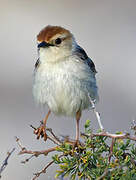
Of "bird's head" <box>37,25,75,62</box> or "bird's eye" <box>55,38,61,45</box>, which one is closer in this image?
"bird's head" <box>37,25,75,62</box>

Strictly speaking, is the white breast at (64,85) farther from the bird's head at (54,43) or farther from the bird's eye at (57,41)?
the bird's eye at (57,41)

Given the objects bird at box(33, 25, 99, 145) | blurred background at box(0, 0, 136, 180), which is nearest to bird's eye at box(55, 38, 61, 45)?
bird at box(33, 25, 99, 145)

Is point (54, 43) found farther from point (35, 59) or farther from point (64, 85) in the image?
point (35, 59)

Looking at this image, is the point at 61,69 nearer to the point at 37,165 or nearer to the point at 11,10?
the point at 37,165

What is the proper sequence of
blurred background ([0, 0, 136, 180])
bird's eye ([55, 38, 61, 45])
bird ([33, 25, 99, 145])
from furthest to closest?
1. blurred background ([0, 0, 136, 180])
2. bird's eye ([55, 38, 61, 45])
3. bird ([33, 25, 99, 145])

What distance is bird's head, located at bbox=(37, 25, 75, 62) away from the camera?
5.19m

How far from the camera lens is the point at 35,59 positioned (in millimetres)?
12398

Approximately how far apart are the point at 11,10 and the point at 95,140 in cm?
1206

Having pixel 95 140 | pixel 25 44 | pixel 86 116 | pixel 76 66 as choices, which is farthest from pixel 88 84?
pixel 25 44

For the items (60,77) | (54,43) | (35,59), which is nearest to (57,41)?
(54,43)

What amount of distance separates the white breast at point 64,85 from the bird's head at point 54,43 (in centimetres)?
9

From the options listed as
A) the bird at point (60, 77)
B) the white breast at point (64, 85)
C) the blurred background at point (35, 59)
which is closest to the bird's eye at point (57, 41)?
the bird at point (60, 77)

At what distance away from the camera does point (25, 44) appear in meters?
13.4

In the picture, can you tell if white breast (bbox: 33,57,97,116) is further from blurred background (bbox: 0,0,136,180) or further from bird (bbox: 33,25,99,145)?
blurred background (bbox: 0,0,136,180)
